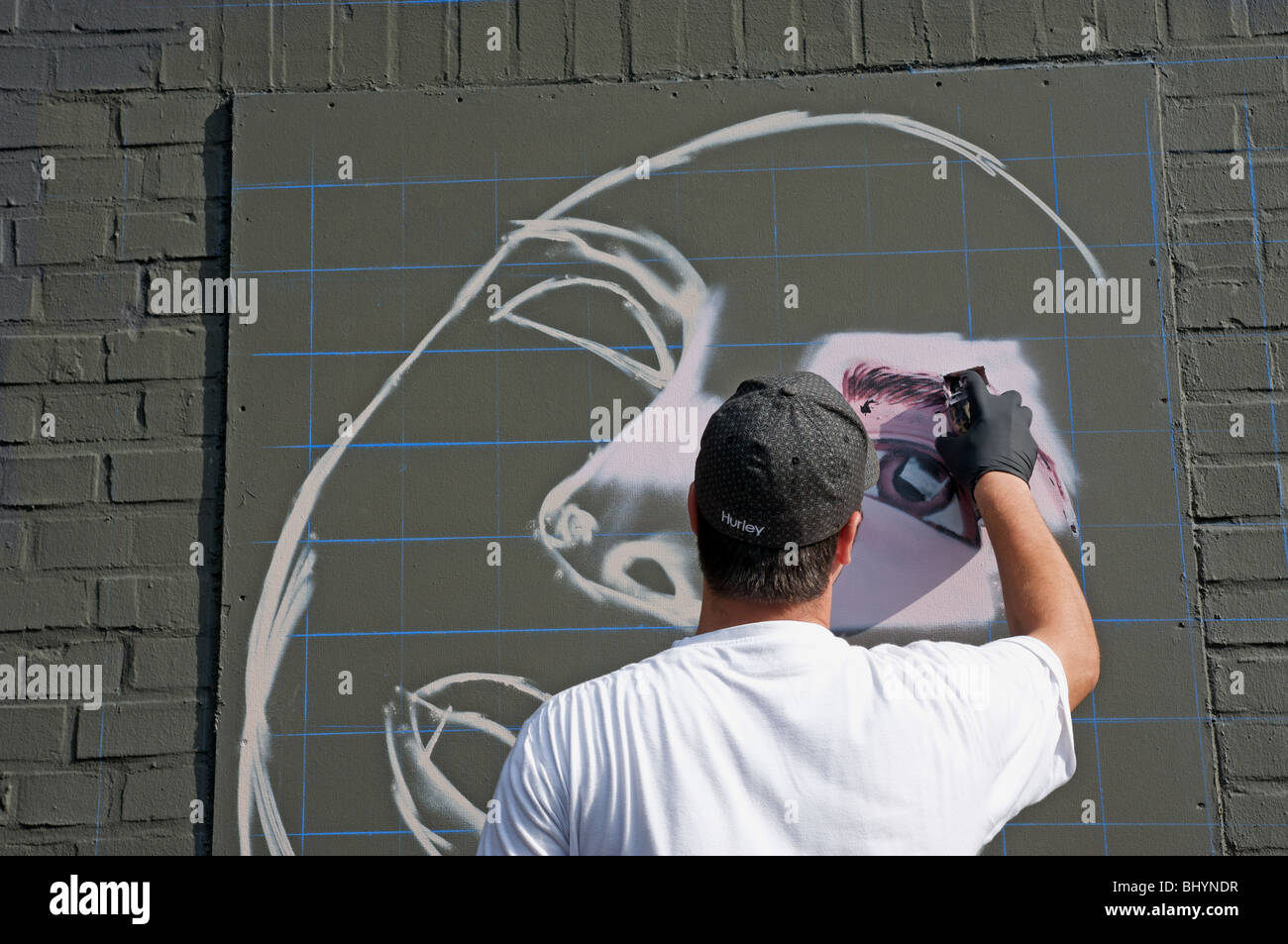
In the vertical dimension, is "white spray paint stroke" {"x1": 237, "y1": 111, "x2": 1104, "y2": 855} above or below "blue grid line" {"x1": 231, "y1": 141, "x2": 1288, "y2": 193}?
below

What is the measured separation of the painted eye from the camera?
2.20m

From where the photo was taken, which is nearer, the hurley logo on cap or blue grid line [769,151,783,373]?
the hurley logo on cap

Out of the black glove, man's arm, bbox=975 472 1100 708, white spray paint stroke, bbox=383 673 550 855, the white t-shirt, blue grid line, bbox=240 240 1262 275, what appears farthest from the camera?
blue grid line, bbox=240 240 1262 275

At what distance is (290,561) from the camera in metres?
Answer: 2.25

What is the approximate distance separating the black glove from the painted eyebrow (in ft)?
0.29

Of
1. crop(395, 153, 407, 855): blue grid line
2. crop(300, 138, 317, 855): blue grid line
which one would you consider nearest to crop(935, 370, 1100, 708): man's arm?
crop(395, 153, 407, 855): blue grid line

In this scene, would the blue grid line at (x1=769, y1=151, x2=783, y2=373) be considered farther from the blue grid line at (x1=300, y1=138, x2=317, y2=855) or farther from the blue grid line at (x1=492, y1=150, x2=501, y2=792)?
the blue grid line at (x1=300, y1=138, x2=317, y2=855)

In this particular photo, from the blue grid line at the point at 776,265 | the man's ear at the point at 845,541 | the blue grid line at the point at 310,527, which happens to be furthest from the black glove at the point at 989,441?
the blue grid line at the point at 310,527

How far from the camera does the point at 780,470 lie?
1.32 m

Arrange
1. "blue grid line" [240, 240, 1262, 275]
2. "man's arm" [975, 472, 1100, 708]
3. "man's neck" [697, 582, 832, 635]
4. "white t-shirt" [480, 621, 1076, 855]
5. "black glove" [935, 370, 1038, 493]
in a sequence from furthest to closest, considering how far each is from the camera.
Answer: "blue grid line" [240, 240, 1262, 275]
"black glove" [935, 370, 1038, 493]
"man's arm" [975, 472, 1100, 708]
"man's neck" [697, 582, 832, 635]
"white t-shirt" [480, 621, 1076, 855]

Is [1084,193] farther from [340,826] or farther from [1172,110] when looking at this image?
[340,826]

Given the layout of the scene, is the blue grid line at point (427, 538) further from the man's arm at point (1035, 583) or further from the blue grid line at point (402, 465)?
the man's arm at point (1035, 583)

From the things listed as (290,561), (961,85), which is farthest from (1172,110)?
(290,561)
